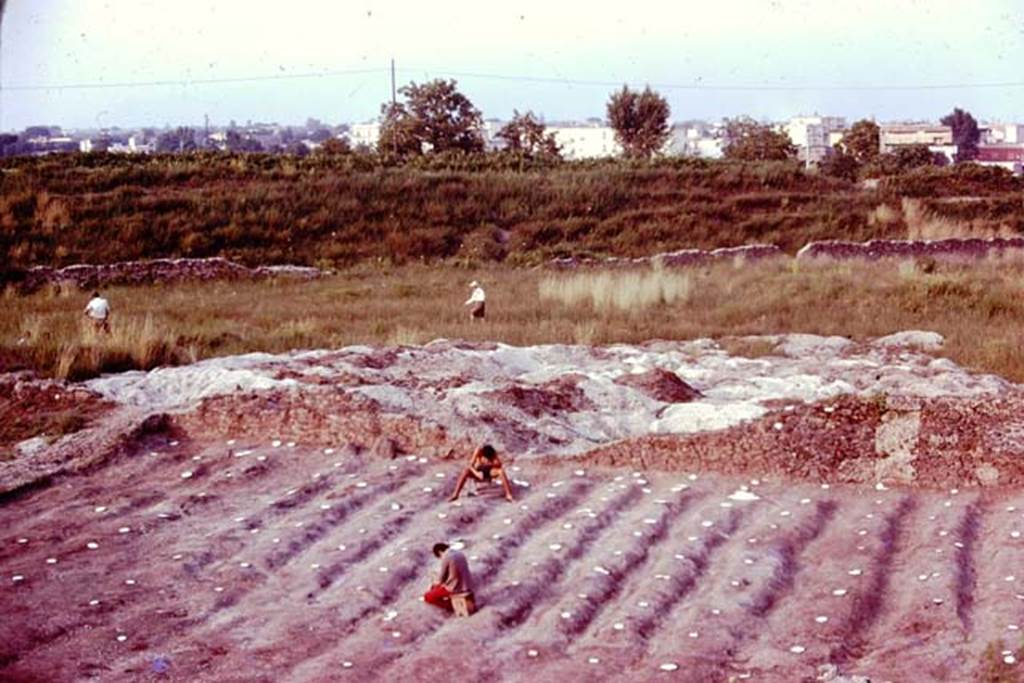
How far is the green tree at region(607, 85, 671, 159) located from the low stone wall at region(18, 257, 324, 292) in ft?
109

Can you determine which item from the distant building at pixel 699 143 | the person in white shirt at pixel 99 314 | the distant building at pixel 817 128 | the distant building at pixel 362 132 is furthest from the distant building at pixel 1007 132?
the person in white shirt at pixel 99 314

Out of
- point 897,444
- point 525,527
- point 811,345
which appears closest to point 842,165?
point 811,345

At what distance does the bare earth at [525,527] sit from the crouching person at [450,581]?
0.12m

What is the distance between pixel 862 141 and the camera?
212 ft

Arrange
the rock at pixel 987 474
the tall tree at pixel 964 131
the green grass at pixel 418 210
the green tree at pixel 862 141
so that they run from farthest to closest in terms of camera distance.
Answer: the tall tree at pixel 964 131, the green tree at pixel 862 141, the green grass at pixel 418 210, the rock at pixel 987 474

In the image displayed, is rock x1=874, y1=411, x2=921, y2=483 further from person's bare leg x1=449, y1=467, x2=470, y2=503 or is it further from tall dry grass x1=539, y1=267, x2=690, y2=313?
tall dry grass x1=539, y1=267, x2=690, y2=313

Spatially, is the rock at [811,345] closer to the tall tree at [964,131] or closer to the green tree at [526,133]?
the green tree at [526,133]

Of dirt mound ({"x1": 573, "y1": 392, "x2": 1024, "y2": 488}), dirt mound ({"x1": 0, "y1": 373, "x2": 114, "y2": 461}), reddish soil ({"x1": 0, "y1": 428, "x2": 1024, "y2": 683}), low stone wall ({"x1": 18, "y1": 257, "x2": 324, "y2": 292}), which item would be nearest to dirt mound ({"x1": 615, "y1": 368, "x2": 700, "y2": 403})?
dirt mound ({"x1": 573, "y1": 392, "x2": 1024, "y2": 488})

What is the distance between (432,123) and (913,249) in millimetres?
26739

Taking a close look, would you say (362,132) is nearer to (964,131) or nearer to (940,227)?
(964,131)

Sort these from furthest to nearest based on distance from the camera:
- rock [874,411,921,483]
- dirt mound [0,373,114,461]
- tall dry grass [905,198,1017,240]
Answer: tall dry grass [905,198,1017,240]
dirt mound [0,373,114,461]
rock [874,411,921,483]

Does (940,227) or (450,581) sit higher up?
Result: (940,227)

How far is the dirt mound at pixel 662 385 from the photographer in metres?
14.4

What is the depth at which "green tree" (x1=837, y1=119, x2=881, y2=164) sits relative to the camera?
64312 mm
